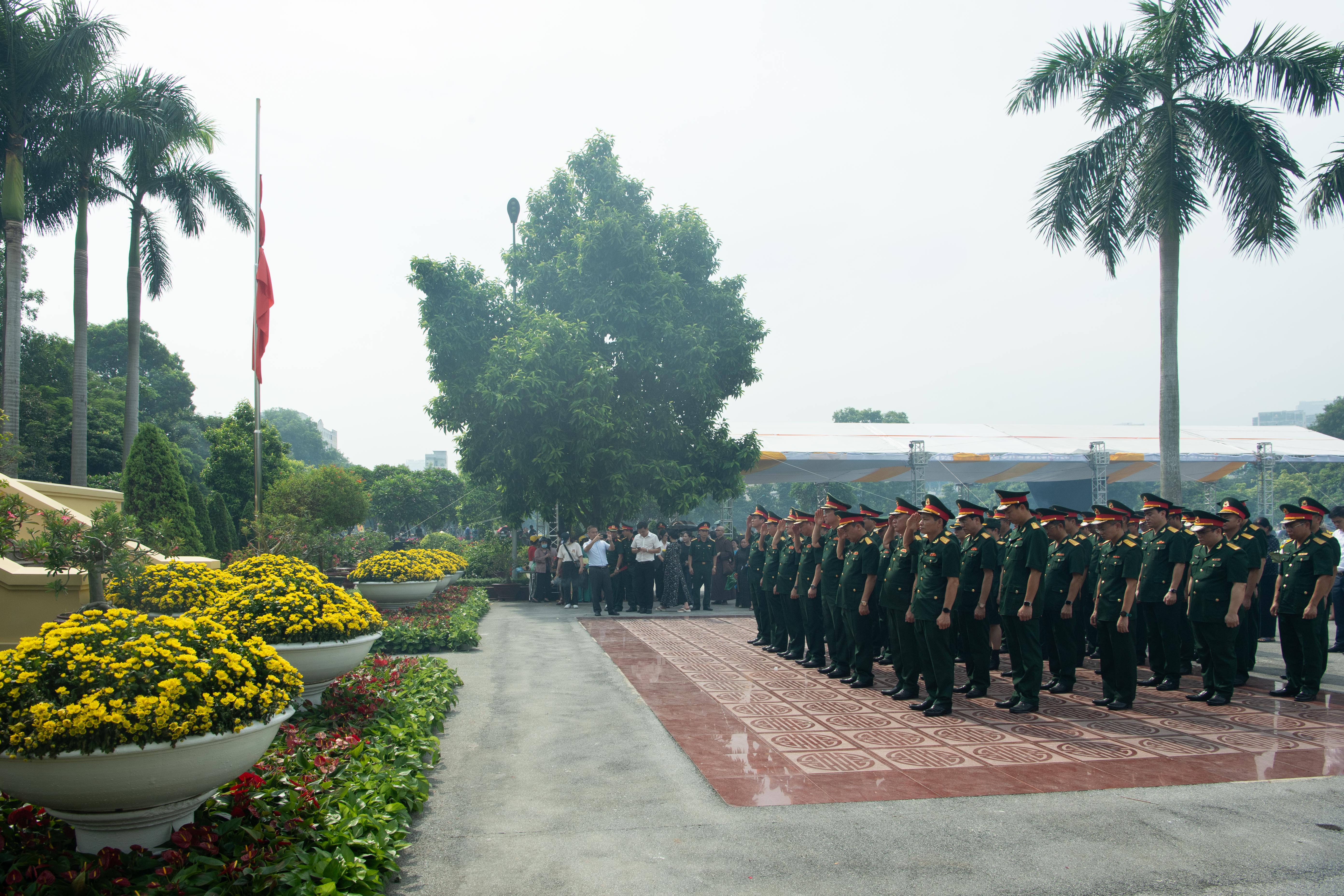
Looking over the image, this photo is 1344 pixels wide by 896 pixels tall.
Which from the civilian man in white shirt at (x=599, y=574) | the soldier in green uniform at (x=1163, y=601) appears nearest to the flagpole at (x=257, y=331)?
the civilian man in white shirt at (x=599, y=574)

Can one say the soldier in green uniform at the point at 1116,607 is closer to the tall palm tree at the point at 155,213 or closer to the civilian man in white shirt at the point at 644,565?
the civilian man in white shirt at the point at 644,565

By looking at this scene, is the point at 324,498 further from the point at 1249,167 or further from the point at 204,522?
the point at 1249,167

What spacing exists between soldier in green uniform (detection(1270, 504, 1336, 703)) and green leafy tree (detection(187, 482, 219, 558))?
18.5 m

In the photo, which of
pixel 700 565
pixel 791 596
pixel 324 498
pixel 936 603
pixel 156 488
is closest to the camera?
pixel 936 603

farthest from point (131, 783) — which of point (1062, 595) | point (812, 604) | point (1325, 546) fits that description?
point (1325, 546)

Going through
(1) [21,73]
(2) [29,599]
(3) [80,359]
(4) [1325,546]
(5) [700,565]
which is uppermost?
(1) [21,73]

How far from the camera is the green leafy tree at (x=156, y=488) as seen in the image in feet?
46.3

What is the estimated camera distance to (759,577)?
1146cm

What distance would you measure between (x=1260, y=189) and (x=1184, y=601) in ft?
26.7

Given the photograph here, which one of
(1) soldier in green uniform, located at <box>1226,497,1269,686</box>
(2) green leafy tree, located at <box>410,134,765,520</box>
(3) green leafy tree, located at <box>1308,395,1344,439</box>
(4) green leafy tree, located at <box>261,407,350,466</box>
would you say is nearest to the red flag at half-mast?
(2) green leafy tree, located at <box>410,134,765,520</box>

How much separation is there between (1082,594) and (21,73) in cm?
2113

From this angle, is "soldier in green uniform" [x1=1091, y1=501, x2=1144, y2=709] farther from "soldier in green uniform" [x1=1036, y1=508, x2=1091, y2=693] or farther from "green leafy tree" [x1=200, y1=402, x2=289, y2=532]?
"green leafy tree" [x1=200, y1=402, x2=289, y2=532]

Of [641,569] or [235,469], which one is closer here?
[641,569]

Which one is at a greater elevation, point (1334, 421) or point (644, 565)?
point (1334, 421)
